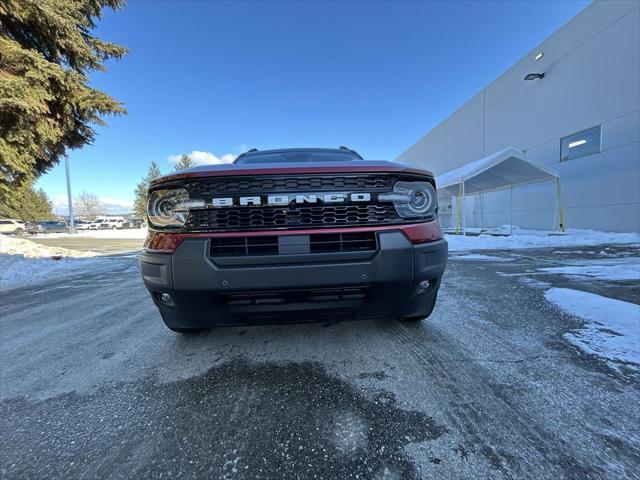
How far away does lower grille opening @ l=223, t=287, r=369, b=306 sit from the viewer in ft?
5.47

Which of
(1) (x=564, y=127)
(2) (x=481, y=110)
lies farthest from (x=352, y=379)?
(2) (x=481, y=110)

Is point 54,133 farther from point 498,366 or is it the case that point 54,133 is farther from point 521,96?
point 521,96

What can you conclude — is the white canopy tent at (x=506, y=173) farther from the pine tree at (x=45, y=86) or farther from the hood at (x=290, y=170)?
the pine tree at (x=45, y=86)

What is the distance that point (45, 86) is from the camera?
5.46 metres

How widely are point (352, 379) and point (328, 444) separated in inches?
19.6

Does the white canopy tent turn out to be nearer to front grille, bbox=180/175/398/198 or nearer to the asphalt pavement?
the asphalt pavement

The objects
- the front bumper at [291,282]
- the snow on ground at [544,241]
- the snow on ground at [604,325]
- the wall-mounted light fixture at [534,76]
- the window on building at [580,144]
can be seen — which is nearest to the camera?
the front bumper at [291,282]

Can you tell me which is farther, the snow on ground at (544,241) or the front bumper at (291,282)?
the snow on ground at (544,241)

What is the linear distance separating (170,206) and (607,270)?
6.06m

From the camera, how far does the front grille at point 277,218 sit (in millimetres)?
1738

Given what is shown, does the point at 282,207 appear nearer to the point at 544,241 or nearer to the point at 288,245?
the point at 288,245

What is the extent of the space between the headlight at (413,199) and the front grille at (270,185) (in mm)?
158

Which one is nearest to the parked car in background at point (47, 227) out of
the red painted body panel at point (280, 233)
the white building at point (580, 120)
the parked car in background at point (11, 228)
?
the parked car in background at point (11, 228)

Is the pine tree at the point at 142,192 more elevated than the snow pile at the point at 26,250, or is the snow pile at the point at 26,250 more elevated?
the pine tree at the point at 142,192
